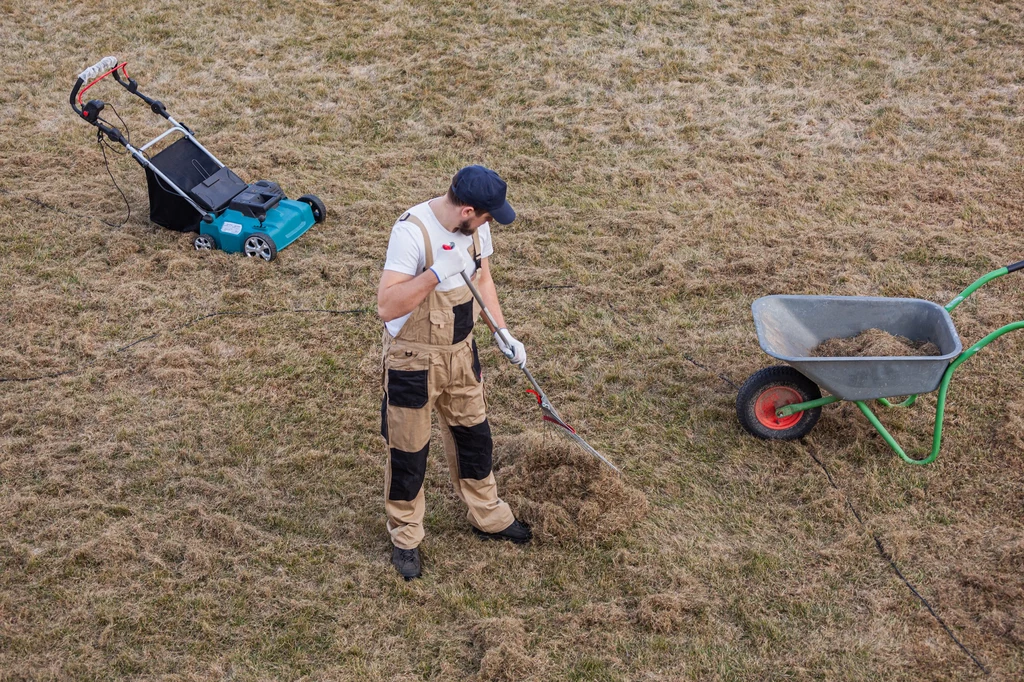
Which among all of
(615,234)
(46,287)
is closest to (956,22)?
(615,234)

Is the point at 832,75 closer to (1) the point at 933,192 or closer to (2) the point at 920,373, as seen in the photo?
(1) the point at 933,192

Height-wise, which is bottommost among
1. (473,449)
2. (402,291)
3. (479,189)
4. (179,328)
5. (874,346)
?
(179,328)

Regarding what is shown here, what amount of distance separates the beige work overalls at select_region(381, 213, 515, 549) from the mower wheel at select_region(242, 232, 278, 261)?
2774 millimetres

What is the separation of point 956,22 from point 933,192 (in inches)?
123

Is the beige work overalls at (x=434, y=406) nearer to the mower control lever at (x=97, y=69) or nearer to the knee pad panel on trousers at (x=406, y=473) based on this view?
the knee pad panel on trousers at (x=406, y=473)

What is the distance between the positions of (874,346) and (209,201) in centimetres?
446

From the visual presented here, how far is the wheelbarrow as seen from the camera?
165 inches

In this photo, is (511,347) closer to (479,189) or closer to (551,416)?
(551,416)

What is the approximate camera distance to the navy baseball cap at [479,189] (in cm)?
323

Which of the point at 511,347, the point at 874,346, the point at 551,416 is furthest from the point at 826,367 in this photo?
the point at 511,347

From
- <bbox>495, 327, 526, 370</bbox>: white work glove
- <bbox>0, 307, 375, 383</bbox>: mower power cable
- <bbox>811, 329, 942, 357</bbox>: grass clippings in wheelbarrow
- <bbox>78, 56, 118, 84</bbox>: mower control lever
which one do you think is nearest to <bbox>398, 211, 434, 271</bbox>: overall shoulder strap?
<bbox>495, 327, 526, 370</bbox>: white work glove

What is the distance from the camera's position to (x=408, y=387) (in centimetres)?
354

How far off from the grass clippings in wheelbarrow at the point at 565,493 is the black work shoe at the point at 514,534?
0.17 ft

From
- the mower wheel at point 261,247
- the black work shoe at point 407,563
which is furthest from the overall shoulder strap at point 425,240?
the mower wheel at point 261,247
